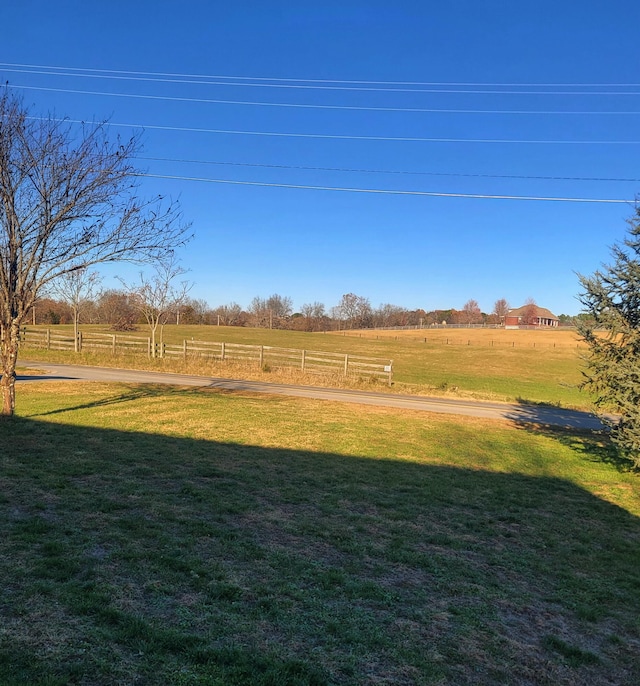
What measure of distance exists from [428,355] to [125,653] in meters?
54.9

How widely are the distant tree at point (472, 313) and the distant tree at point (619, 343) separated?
396 feet

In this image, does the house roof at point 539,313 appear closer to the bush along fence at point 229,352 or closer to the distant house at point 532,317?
the distant house at point 532,317

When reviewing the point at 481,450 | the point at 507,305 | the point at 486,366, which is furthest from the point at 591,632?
the point at 507,305

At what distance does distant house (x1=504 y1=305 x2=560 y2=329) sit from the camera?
121812 mm

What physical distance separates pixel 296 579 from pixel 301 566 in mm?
274

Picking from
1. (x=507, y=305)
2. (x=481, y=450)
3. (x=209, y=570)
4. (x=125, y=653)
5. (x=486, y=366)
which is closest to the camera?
(x=125, y=653)

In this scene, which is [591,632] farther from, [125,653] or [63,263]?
[63,263]

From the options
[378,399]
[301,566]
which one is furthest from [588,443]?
[301,566]

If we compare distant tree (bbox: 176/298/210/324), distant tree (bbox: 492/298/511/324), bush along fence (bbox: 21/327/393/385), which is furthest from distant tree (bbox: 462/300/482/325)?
bush along fence (bbox: 21/327/393/385)

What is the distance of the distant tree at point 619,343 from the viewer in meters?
8.66

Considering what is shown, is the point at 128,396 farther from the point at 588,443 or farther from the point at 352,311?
the point at 352,311

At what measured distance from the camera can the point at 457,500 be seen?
6789mm

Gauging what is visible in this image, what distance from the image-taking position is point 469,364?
47781mm

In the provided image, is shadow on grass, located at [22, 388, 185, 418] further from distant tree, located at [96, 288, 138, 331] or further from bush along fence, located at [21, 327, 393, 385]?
distant tree, located at [96, 288, 138, 331]
